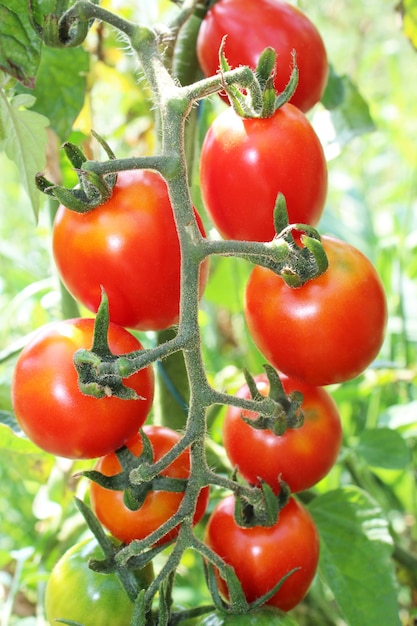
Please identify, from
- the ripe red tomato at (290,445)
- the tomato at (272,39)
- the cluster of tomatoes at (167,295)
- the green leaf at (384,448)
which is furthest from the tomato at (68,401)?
the green leaf at (384,448)

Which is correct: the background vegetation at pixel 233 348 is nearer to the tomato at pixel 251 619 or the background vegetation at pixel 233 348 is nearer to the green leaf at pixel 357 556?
the green leaf at pixel 357 556

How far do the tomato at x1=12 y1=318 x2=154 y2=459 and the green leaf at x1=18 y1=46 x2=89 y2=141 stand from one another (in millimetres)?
269

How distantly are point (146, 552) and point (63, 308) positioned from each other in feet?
1.15

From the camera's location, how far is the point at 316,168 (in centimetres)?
51

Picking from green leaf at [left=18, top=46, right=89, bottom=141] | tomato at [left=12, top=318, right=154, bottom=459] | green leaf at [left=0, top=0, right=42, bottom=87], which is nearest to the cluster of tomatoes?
tomato at [left=12, top=318, right=154, bottom=459]

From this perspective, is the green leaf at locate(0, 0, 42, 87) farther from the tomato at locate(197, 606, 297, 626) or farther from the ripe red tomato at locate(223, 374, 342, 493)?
the tomato at locate(197, 606, 297, 626)

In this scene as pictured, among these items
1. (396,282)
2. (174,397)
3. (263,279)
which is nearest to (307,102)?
(263,279)

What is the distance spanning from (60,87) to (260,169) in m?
0.30

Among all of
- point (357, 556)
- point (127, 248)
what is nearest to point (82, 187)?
point (127, 248)

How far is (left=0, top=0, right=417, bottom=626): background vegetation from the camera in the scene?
805 millimetres

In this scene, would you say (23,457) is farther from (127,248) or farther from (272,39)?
(272,39)

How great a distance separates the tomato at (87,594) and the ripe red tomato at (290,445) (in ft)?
0.40

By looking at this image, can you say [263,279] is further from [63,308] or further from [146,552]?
[63,308]

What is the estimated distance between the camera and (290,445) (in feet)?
1.91
